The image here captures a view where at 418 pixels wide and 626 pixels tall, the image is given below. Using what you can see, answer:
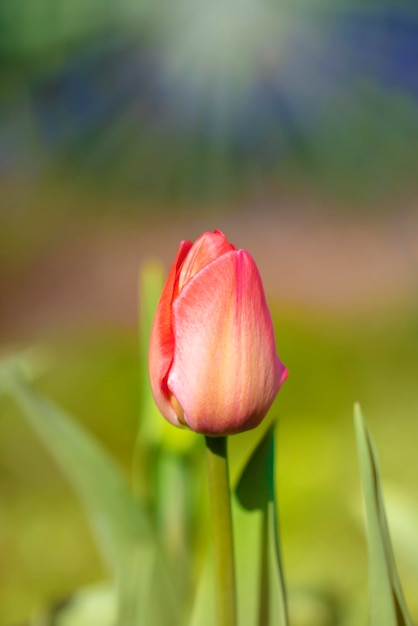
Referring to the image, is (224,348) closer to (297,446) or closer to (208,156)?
(297,446)

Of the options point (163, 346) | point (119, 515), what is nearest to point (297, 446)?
point (119, 515)

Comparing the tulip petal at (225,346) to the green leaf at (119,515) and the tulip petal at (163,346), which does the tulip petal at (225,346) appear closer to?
the tulip petal at (163,346)

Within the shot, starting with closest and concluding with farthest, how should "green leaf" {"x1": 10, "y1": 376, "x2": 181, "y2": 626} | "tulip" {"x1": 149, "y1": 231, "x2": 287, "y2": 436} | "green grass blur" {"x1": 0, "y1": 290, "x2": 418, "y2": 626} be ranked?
"tulip" {"x1": 149, "y1": 231, "x2": 287, "y2": 436}
"green leaf" {"x1": 10, "y1": 376, "x2": 181, "y2": 626}
"green grass blur" {"x1": 0, "y1": 290, "x2": 418, "y2": 626}

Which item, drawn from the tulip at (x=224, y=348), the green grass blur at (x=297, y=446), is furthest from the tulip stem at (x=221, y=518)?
the green grass blur at (x=297, y=446)

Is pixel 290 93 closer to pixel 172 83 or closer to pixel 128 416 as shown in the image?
pixel 172 83

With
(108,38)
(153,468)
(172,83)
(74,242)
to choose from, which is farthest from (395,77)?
(153,468)

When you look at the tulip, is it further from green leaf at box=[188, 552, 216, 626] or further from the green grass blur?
the green grass blur

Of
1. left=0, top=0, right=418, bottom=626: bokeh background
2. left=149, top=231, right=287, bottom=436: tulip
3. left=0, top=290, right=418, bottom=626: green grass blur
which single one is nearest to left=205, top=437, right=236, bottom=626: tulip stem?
left=149, top=231, right=287, bottom=436: tulip
